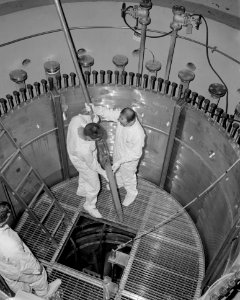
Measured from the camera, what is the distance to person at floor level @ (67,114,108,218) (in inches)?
104

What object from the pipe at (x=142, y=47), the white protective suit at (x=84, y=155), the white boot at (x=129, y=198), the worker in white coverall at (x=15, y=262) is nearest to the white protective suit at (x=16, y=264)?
the worker in white coverall at (x=15, y=262)

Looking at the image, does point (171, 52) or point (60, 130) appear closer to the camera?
point (60, 130)

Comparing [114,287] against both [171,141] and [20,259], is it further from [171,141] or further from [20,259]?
[171,141]

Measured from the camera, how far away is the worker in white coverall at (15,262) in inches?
89.0

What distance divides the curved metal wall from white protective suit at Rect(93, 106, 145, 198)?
0.34 meters

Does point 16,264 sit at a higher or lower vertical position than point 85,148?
lower

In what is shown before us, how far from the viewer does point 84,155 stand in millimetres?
2908

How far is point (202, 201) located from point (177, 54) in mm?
1580

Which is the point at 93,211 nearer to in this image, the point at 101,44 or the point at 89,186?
the point at 89,186

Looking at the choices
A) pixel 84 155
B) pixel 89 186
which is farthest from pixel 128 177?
pixel 84 155

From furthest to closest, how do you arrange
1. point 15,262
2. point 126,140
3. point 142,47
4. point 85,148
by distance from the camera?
point 142,47, point 126,140, point 85,148, point 15,262

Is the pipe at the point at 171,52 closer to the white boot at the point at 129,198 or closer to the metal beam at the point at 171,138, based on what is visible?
the metal beam at the point at 171,138

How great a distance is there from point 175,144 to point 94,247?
143 centimetres

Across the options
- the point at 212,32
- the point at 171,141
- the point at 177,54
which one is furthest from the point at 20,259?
the point at 212,32
